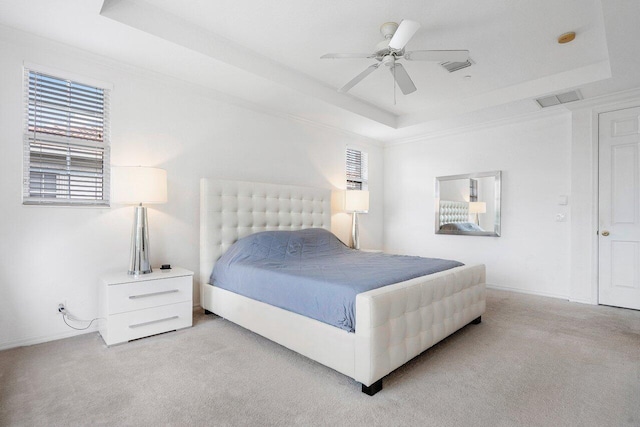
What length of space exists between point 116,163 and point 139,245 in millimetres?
808

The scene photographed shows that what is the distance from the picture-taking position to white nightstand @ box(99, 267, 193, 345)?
256 cm

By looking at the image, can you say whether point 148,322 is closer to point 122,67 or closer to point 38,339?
point 38,339

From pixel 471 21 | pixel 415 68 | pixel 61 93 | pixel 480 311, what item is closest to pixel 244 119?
pixel 61 93

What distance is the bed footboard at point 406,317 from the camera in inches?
74.4

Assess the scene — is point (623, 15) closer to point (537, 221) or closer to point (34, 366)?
point (537, 221)

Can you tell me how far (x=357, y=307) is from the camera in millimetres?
1945

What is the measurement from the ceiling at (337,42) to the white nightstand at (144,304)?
194 centimetres

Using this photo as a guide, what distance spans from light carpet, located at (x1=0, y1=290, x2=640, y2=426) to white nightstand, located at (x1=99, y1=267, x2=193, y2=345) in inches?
4.8

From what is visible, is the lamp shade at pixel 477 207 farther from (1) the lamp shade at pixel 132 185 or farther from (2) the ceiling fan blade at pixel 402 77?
(1) the lamp shade at pixel 132 185

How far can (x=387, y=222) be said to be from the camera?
5.91 m

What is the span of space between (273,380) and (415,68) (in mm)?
3237

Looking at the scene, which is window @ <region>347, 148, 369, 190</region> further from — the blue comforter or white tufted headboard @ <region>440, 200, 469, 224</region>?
the blue comforter

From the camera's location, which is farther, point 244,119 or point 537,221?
point 537,221

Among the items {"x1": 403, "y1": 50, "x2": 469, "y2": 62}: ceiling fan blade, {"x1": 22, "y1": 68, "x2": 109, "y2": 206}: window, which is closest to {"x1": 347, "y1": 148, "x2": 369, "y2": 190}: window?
{"x1": 403, "y1": 50, "x2": 469, "y2": 62}: ceiling fan blade
